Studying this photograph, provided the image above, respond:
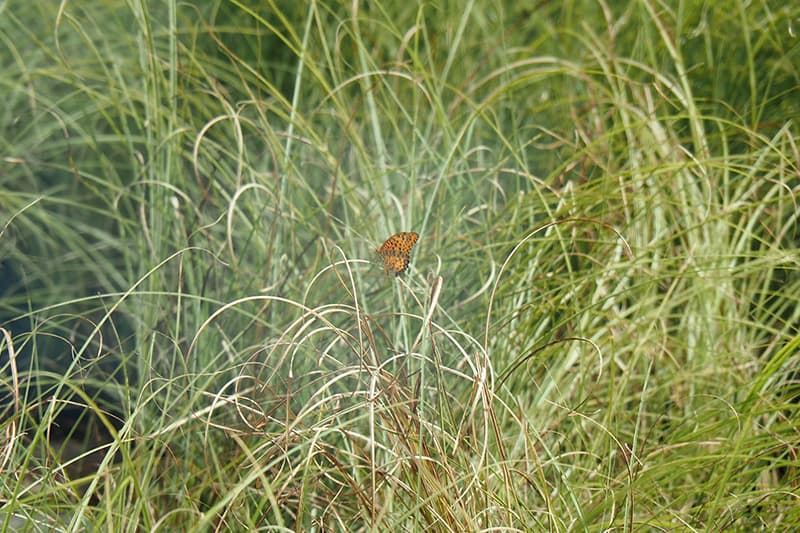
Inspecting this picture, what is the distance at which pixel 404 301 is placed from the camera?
1135 mm

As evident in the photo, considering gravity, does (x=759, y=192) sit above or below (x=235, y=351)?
below

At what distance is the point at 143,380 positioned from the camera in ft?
3.44

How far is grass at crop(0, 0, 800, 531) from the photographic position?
93 centimetres

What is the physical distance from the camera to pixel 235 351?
1.17 meters

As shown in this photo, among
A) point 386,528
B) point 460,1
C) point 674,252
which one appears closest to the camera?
point 386,528

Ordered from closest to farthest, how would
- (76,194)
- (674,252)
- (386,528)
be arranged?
(386,528), (674,252), (76,194)

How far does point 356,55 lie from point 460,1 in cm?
36

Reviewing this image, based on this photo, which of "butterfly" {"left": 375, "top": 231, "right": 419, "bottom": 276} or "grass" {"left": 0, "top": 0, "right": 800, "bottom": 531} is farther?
"butterfly" {"left": 375, "top": 231, "right": 419, "bottom": 276}

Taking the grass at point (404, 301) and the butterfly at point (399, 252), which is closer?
the grass at point (404, 301)

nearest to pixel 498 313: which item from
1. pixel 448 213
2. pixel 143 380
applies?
pixel 448 213

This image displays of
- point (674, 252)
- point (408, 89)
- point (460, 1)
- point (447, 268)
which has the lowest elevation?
point (674, 252)

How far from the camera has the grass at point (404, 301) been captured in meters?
0.93

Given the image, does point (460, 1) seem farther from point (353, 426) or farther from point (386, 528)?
point (386, 528)

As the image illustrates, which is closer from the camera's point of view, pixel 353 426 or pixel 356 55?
Result: pixel 353 426
